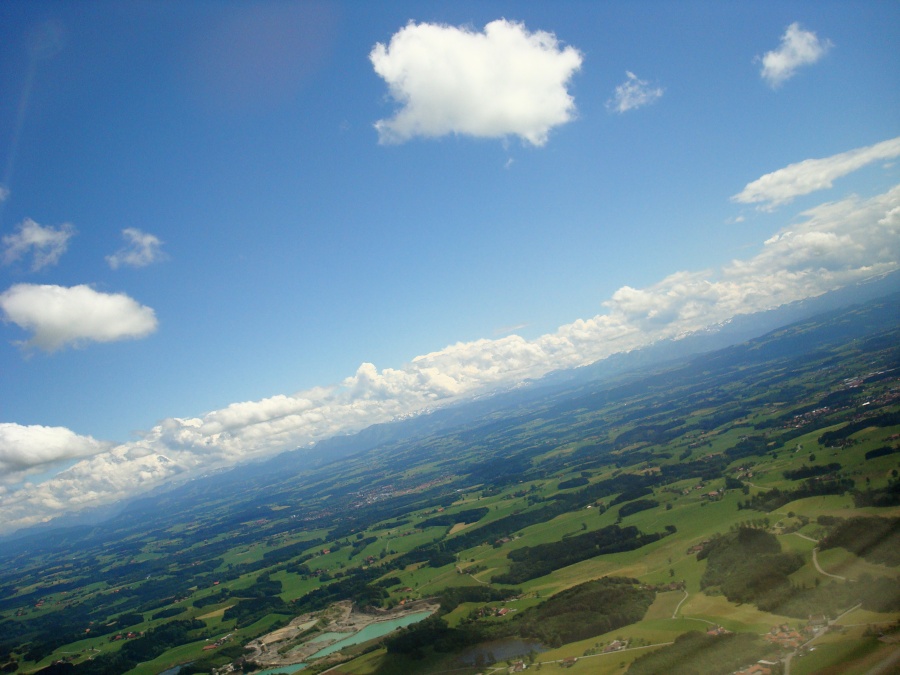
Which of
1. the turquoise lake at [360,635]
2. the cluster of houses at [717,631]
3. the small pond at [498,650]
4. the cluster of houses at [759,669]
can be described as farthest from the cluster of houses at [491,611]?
the cluster of houses at [759,669]

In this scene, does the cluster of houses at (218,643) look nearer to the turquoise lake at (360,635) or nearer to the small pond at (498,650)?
the turquoise lake at (360,635)

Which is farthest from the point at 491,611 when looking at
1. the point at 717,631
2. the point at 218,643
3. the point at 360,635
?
the point at 218,643

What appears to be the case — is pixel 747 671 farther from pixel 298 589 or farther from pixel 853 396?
pixel 853 396

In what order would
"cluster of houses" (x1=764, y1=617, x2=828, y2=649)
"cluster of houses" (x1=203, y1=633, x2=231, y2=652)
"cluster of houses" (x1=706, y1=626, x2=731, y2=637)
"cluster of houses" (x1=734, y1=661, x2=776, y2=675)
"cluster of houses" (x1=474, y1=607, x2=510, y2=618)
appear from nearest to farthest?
"cluster of houses" (x1=734, y1=661, x2=776, y2=675)
"cluster of houses" (x1=764, y1=617, x2=828, y2=649)
"cluster of houses" (x1=706, y1=626, x2=731, y2=637)
"cluster of houses" (x1=474, y1=607, x2=510, y2=618)
"cluster of houses" (x1=203, y1=633, x2=231, y2=652)

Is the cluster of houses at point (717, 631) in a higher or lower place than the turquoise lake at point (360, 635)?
higher

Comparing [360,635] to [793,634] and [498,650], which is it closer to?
[498,650]

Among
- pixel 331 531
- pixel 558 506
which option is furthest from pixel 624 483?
pixel 331 531

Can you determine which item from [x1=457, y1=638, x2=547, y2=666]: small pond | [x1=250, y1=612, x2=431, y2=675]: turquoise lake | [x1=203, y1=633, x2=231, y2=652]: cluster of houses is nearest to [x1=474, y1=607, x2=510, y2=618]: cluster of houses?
[x1=457, y1=638, x2=547, y2=666]: small pond

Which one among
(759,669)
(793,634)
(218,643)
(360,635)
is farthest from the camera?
(218,643)

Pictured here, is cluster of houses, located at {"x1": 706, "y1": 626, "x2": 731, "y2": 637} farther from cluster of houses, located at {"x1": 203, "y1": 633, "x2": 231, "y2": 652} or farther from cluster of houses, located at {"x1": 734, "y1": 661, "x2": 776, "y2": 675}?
cluster of houses, located at {"x1": 203, "y1": 633, "x2": 231, "y2": 652}

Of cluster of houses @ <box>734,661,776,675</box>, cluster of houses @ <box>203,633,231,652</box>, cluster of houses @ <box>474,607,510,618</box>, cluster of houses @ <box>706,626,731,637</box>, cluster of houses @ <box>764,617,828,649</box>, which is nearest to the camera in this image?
cluster of houses @ <box>734,661,776,675</box>

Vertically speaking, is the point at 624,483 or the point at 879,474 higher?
the point at 879,474
